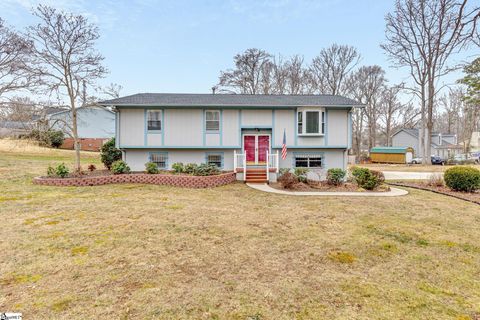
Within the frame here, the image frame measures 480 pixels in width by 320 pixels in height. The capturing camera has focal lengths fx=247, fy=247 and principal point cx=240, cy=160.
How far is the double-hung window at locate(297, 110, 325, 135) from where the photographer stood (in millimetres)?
14062

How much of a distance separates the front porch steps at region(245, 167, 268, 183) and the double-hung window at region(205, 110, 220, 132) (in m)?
3.10

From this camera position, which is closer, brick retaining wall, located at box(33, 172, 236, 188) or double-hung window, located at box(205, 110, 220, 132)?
brick retaining wall, located at box(33, 172, 236, 188)

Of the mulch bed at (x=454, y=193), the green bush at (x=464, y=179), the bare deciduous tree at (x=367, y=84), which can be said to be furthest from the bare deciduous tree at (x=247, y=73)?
the green bush at (x=464, y=179)

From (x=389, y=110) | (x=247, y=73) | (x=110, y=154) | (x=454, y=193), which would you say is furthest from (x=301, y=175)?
(x=389, y=110)

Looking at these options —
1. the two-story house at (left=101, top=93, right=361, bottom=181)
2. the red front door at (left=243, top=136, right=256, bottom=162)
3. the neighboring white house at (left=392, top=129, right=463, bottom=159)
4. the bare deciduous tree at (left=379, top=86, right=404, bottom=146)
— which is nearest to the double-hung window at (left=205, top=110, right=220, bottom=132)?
the two-story house at (left=101, top=93, right=361, bottom=181)

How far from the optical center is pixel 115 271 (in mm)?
3891

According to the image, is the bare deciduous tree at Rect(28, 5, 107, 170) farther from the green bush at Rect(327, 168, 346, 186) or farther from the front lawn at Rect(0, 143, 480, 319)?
the green bush at Rect(327, 168, 346, 186)

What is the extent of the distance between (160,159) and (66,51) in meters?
7.09

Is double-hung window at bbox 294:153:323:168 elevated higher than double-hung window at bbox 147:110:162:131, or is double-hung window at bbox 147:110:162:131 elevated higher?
double-hung window at bbox 147:110:162:131

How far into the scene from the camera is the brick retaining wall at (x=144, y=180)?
11.1m

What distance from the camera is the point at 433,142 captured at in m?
43.4

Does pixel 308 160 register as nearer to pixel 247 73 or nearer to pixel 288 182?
pixel 288 182

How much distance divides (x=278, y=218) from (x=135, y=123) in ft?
33.8

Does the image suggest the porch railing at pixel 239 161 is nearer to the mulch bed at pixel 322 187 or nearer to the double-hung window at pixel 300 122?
the mulch bed at pixel 322 187
